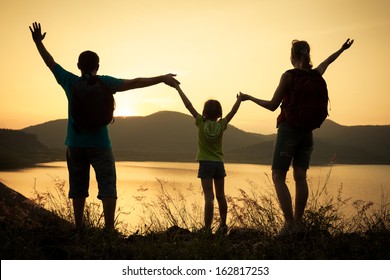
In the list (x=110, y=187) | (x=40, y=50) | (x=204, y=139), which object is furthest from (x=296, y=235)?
(x=40, y=50)

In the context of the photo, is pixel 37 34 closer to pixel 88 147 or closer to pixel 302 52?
pixel 88 147

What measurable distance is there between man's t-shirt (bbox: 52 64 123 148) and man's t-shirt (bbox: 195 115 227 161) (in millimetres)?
1304

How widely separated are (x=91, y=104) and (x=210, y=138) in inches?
63.6

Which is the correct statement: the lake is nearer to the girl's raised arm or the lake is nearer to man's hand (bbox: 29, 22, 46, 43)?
the girl's raised arm

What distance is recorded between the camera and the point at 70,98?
4809 mm

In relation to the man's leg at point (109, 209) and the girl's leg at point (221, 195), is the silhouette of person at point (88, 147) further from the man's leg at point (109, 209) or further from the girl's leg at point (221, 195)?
the girl's leg at point (221, 195)

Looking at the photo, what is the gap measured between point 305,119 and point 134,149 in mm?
194664

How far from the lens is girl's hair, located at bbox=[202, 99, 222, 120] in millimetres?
5655

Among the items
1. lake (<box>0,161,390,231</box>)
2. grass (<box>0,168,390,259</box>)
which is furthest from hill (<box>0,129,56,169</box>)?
grass (<box>0,168,390,259</box>)

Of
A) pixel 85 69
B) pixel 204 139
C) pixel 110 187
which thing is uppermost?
pixel 85 69

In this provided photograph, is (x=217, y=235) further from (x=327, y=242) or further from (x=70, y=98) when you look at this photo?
(x=70, y=98)

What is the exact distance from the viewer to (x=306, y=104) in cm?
480

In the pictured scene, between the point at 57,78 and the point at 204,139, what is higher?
the point at 57,78

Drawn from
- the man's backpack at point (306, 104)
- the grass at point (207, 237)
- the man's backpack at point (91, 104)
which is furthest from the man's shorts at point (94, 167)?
the man's backpack at point (306, 104)
